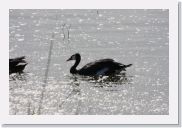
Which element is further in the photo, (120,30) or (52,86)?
(120,30)

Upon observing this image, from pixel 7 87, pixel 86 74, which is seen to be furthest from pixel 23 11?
pixel 86 74

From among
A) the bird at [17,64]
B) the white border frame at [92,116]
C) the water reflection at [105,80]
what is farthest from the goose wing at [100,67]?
the white border frame at [92,116]

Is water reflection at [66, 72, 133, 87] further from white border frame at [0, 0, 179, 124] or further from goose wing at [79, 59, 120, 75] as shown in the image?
white border frame at [0, 0, 179, 124]

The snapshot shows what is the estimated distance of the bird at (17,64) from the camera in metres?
16.3

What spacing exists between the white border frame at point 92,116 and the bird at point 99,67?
3.97 feet

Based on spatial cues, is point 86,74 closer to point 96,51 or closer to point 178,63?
point 96,51

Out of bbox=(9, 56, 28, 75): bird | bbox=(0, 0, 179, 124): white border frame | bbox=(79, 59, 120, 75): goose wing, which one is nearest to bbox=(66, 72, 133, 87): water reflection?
bbox=(79, 59, 120, 75): goose wing

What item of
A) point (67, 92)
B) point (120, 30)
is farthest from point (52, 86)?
point (120, 30)

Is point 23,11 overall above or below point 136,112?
above

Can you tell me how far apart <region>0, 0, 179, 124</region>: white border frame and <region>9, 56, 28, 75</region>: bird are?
476 millimetres

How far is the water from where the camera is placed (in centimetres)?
1577

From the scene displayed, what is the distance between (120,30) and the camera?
17.3 m

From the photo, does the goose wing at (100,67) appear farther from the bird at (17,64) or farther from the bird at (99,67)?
the bird at (17,64)
